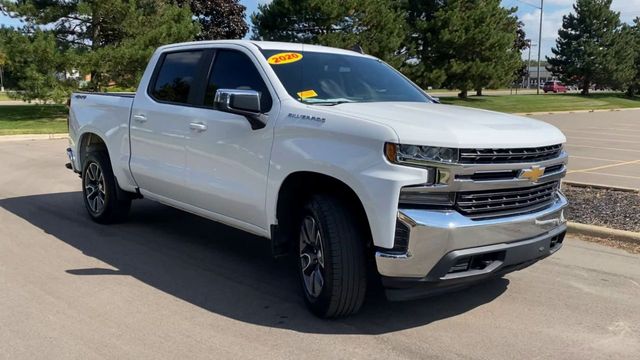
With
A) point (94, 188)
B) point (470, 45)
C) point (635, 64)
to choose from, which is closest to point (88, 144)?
point (94, 188)

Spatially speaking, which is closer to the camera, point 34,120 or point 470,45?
point 34,120

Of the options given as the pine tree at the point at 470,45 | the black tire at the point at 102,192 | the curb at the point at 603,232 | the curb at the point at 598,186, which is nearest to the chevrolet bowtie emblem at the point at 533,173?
the curb at the point at 603,232

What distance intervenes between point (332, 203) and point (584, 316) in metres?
2.08

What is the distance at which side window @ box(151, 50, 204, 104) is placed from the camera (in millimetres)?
5707

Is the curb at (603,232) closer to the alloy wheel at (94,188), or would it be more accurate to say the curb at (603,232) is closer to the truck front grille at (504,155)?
the truck front grille at (504,155)

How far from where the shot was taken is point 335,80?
16.7ft

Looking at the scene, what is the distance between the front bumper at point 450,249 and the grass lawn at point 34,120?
1795 centimetres

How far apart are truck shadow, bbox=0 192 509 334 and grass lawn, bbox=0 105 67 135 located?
43.0 ft

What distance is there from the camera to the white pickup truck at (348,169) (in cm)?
374

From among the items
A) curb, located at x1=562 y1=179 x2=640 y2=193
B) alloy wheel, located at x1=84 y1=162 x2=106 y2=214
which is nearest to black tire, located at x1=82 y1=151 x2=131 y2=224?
alloy wheel, located at x1=84 y1=162 x2=106 y2=214

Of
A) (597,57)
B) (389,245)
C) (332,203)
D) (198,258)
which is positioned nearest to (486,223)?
(389,245)

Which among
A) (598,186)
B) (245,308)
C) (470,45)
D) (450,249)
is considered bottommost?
(245,308)

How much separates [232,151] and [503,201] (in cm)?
213

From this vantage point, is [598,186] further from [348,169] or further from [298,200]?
[348,169]
